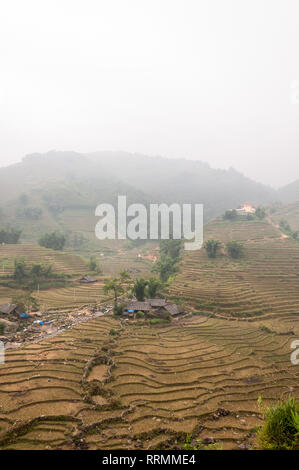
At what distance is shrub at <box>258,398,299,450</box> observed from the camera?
6109 mm

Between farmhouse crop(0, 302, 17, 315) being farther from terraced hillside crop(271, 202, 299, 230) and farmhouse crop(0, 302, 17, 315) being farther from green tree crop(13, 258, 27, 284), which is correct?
terraced hillside crop(271, 202, 299, 230)

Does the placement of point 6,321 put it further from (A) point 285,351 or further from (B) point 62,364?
(A) point 285,351

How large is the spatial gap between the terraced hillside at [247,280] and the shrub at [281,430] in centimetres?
2914

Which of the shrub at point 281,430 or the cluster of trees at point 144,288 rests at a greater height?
the shrub at point 281,430

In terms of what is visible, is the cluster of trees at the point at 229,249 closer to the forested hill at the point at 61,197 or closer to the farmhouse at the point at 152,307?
the farmhouse at the point at 152,307

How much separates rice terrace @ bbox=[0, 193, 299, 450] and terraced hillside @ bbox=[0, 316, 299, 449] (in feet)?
0.25

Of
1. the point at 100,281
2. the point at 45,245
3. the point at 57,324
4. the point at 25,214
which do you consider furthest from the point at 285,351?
the point at 25,214

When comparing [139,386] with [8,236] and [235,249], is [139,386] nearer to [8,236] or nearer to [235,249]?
[235,249]

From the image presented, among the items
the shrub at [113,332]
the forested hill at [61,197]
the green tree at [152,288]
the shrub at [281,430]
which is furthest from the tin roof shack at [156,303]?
the forested hill at [61,197]

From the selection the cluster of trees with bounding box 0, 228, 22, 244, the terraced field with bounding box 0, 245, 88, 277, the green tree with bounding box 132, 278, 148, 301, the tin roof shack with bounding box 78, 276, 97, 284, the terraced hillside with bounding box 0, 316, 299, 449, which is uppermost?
the cluster of trees with bounding box 0, 228, 22, 244

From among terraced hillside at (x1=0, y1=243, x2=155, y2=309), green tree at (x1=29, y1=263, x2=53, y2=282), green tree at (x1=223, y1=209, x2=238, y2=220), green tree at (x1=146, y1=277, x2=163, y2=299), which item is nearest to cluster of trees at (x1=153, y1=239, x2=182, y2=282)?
terraced hillside at (x1=0, y1=243, x2=155, y2=309)

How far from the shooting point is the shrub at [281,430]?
6.11 m

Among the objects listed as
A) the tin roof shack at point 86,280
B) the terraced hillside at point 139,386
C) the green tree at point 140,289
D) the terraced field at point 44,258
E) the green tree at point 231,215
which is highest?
the green tree at point 231,215

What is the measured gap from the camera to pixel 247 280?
143 ft
